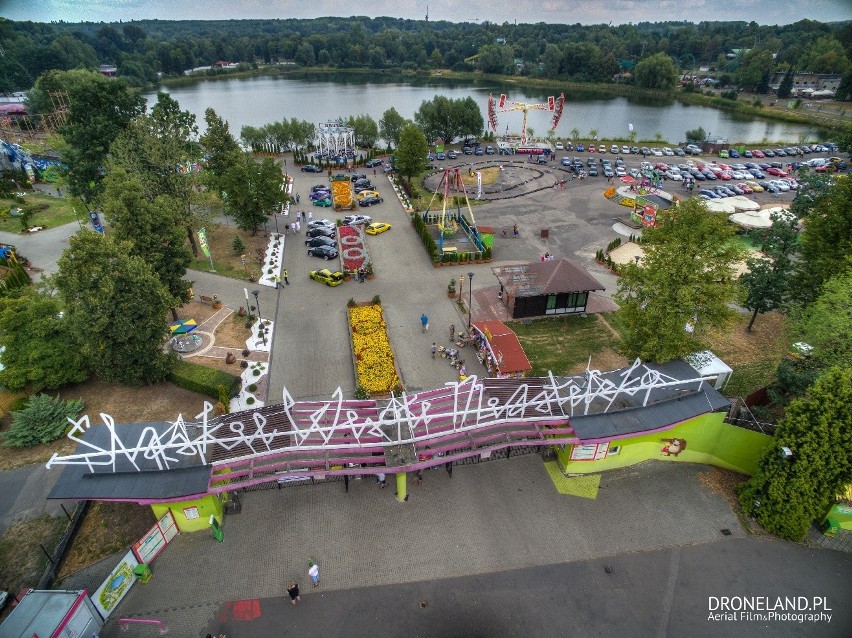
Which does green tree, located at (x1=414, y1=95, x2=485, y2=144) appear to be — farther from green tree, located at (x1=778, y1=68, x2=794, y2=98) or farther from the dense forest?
green tree, located at (x1=778, y1=68, x2=794, y2=98)

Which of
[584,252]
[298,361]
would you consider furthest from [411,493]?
[584,252]

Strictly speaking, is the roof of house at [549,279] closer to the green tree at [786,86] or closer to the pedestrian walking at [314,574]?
the pedestrian walking at [314,574]

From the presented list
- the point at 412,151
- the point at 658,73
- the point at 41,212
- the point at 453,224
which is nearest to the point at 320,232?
the point at 453,224

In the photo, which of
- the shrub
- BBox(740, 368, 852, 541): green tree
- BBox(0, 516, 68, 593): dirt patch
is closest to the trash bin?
BBox(0, 516, 68, 593): dirt patch

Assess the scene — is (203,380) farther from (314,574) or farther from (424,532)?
(424,532)

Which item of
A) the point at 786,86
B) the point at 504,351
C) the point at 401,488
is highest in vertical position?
the point at 786,86

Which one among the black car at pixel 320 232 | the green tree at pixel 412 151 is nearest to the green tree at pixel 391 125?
the green tree at pixel 412 151
